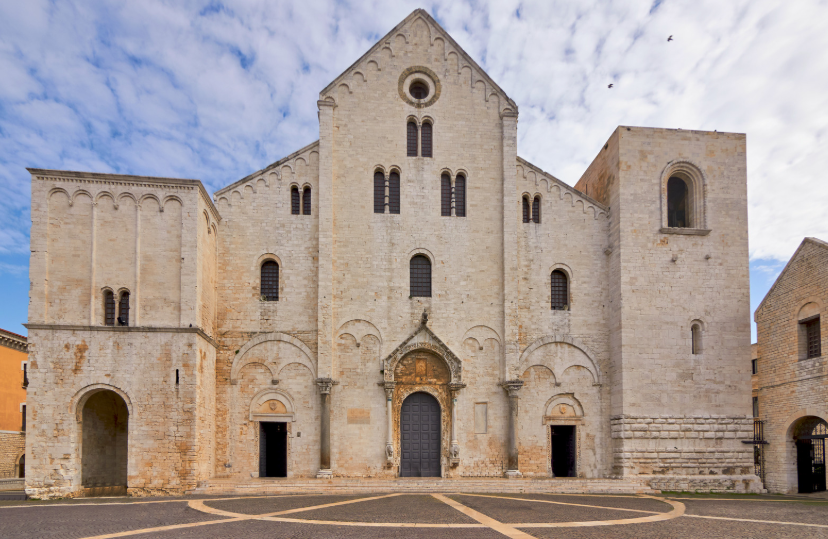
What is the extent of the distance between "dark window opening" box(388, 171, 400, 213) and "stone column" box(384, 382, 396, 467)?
6.65 metres

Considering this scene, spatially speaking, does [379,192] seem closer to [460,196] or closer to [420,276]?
[460,196]

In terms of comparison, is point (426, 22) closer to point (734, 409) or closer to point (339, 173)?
point (339, 173)

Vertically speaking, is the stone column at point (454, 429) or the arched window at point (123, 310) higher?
the arched window at point (123, 310)

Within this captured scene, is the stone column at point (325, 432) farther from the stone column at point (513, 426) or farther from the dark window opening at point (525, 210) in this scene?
the dark window opening at point (525, 210)

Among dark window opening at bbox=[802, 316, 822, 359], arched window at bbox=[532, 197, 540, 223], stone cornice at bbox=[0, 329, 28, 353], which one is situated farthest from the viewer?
stone cornice at bbox=[0, 329, 28, 353]

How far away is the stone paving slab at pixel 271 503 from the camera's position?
15500mm

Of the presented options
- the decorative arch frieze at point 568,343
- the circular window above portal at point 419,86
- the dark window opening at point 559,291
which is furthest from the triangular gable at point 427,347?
the circular window above portal at point 419,86

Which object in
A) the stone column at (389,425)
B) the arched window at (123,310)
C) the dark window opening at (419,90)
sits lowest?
the stone column at (389,425)

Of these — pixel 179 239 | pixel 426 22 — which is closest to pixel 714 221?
pixel 426 22

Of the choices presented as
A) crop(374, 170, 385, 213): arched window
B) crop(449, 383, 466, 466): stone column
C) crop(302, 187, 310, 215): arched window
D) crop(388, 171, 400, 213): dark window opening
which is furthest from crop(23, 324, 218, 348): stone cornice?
crop(449, 383, 466, 466): stone column

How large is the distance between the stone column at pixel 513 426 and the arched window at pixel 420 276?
14.8 ft

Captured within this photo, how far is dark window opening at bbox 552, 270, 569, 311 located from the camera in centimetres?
2372

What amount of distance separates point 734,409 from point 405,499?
1298cm

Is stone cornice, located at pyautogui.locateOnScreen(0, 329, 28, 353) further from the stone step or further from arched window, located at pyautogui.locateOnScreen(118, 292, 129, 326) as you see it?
the stone step
